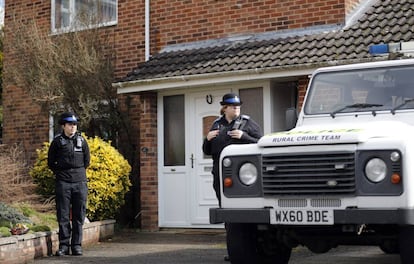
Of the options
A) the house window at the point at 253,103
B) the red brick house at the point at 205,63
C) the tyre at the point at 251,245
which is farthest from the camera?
the house window at the point at 253,103

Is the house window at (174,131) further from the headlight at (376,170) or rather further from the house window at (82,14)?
the headlight at (376,170)

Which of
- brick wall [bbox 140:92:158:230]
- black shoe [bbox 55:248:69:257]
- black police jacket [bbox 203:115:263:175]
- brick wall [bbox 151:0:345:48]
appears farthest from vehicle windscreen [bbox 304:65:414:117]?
brick wall [bbox 140:92:158:230]

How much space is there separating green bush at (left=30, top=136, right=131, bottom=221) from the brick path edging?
754 mm

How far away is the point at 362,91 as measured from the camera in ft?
24.2

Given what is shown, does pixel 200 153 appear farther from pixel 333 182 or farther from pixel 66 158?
pixel 333 182

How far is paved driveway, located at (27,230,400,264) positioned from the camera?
860cm

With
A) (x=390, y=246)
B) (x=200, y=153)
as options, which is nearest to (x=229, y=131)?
(x=390, y=246)

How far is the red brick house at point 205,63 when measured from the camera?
35.8 feet

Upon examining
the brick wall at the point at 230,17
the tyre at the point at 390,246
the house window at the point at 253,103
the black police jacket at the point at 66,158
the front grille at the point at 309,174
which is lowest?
the tyre at the point at 390,246

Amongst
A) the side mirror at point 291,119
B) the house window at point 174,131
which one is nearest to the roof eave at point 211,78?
the house window at point 174,131

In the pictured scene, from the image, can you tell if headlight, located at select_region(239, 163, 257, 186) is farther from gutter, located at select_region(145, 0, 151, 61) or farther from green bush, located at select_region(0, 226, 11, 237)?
gutter, located at select_region(145, 0, 151, 61)

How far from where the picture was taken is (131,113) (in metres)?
13.4

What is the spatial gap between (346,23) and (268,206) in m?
5.78

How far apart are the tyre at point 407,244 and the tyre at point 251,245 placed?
134 centimetres
